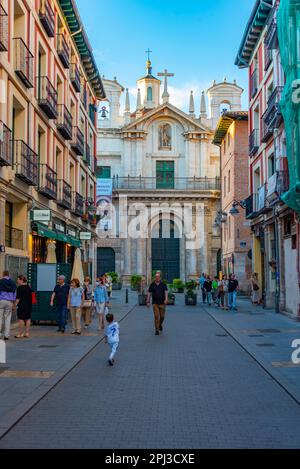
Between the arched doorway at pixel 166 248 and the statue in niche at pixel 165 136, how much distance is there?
7524 mm

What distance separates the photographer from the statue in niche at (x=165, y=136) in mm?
55125

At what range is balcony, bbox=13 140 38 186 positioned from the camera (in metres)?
17.7

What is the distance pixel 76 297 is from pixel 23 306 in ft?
5.83

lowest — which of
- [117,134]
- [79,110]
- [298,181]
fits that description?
[298,181]

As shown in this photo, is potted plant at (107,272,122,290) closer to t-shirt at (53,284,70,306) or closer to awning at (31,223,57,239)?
awning at (31,223,57,239)

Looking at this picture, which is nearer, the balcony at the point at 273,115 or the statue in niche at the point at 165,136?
the balcony at the point at 273,115

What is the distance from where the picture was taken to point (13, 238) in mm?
18688

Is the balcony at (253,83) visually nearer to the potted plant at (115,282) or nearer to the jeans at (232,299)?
the jeans at (232,299)

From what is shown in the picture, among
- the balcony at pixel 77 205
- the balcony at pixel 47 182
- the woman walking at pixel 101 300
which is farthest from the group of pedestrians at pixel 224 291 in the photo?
the woman walking at pixel 101 300

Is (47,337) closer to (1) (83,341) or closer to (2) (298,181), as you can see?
(1) (83,341)

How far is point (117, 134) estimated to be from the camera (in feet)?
179

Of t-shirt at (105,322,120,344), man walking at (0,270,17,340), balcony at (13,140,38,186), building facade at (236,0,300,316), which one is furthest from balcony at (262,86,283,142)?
t-shirt at (105,322,120,344)
